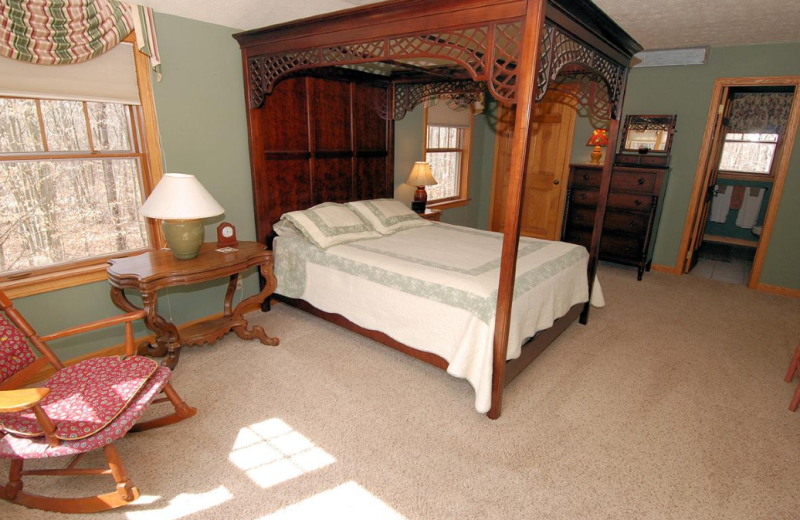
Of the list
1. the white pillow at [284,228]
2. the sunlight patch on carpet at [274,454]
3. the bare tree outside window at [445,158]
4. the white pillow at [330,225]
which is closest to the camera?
the sunlight patch on carpet at [274,454]

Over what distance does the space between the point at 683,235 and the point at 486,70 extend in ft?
13.0

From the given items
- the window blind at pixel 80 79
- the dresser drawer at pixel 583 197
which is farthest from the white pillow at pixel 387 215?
the dresser drawer at pixel 583 197

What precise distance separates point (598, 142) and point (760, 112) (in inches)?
105

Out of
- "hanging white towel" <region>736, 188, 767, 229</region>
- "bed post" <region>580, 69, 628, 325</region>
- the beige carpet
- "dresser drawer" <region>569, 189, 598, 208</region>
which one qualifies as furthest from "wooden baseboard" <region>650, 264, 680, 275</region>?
"hanging white towel" <region>736, 188, 767, 229</region>

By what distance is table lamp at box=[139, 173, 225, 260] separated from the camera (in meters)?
2.51

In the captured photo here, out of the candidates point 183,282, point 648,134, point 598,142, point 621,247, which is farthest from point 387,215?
point 648,134

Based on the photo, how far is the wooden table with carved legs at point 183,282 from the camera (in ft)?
7.92

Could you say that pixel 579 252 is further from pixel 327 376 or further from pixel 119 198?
pixel 119 198

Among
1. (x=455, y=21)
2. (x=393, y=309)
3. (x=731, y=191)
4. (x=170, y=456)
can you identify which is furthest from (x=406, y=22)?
(x=731, y=191)

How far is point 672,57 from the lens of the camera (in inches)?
169

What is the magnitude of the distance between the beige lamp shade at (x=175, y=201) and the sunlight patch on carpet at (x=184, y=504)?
1.49 metres

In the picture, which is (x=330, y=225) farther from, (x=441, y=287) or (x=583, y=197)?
(x=583, y=197)

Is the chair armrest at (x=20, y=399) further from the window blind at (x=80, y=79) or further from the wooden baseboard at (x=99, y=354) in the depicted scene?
the window blind at (x=80, y=79)

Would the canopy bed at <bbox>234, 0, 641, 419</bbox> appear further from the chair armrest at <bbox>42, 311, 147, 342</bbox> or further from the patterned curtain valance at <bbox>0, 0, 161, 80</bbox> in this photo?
the chair armrest at <bbox>42, 311, 147, 342</bbox>
